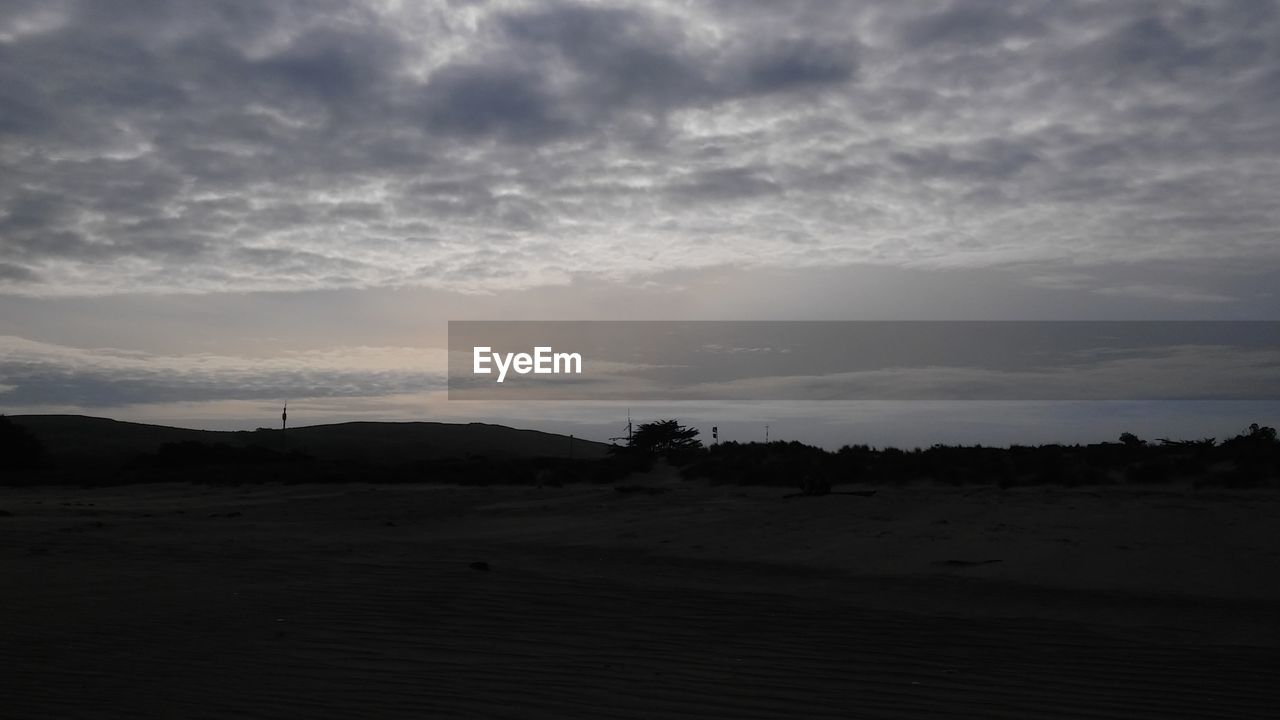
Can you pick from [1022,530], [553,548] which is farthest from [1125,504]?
[553,548]

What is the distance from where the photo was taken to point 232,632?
7.55 metres

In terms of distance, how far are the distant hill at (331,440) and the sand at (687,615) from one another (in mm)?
41913

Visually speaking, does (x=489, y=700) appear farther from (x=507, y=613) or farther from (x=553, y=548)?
(x=553, y=548)

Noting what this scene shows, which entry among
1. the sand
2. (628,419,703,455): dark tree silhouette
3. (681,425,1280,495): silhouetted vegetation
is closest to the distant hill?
(628,419,703,455): dark tree silhouette

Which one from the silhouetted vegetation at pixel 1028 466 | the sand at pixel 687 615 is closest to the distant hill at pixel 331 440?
the silhouetted vegetation at pixel 1028 466

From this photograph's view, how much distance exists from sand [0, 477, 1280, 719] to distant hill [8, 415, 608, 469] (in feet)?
138

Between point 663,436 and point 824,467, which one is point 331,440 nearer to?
point 663,436

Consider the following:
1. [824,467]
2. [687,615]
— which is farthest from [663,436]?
[687,615]

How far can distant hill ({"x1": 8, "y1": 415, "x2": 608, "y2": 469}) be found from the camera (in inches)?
2249

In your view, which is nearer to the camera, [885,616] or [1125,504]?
[885,616]

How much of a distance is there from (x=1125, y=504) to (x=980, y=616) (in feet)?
23.1

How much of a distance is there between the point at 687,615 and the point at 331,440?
69.4 m

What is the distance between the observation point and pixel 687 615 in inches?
325

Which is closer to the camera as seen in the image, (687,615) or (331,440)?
(687,615)
